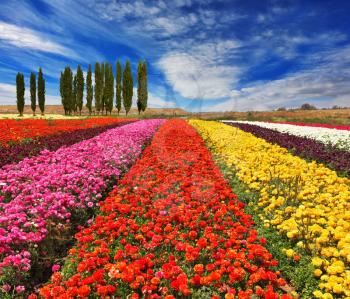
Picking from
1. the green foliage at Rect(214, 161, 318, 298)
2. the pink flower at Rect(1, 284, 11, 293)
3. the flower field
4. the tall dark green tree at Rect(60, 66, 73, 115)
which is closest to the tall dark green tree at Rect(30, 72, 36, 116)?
the tall dark green tree at Rect(60, 66, 73, 115)

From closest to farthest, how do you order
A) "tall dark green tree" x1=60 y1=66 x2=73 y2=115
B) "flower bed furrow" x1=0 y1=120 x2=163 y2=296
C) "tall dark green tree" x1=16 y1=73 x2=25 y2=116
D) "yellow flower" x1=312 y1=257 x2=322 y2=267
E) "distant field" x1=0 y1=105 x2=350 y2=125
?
"yellow flower" x1=312 y1=257 x2=322 y2=267, "flower bed furrow" x1=0 y1=120 x2=163 y2=296, "distant field" x1=0 y1=105 x2=350 y2=125, "tall dark green tree" x1=16 y1=73 x2=25 y2=116, "tall dark green tree" x1=60 y1=66 x2=73 y2=115

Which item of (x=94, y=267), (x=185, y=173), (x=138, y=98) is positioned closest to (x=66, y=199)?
(x=94, y=267)

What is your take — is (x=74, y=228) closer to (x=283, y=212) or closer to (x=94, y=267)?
(x=94, y=267)

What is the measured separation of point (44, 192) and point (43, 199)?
678 millimetres

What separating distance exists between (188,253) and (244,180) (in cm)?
393

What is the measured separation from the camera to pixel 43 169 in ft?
26.1

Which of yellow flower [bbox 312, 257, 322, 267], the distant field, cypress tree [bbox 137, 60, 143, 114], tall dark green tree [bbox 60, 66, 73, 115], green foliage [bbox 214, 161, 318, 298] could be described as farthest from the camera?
tall dark green tree [bbox 60, 66, 73, 115]

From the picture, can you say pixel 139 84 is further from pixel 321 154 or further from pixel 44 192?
pixel 44 192

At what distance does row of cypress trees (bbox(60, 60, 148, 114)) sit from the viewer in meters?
57.8

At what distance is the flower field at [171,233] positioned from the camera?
4012 mm

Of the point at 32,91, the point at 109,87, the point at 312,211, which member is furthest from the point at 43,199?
the point at 32,91

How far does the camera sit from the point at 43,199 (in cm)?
593

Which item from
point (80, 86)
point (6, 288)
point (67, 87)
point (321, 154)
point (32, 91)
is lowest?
point (6, 288)

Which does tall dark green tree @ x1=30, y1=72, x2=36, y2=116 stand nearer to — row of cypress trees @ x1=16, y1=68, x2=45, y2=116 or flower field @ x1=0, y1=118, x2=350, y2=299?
row of cypress trees @ x1=16, y1=68, x2=45, y2=116
